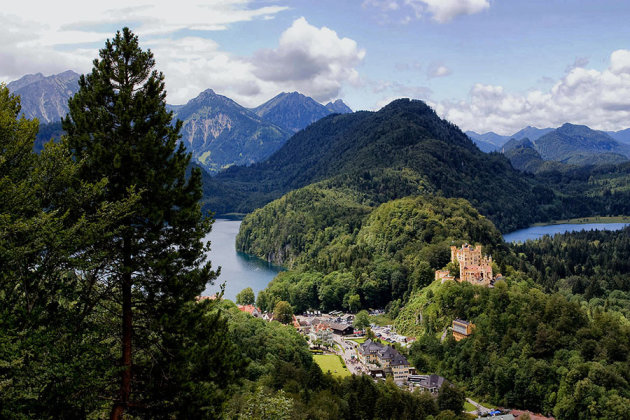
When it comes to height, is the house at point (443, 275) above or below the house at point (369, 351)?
above

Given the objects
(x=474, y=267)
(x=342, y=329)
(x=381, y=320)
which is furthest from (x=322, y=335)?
(x=474, y=267)

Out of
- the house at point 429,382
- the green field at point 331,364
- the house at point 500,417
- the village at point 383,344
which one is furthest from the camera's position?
the green field at point 331,364

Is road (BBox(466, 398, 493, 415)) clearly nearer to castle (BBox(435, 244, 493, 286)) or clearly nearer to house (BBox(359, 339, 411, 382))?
house (BBox(359, 339, 411, 382))

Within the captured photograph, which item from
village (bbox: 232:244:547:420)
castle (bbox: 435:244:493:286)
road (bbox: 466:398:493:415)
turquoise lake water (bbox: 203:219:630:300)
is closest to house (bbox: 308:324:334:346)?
village (bbox: 232:244:547:420)

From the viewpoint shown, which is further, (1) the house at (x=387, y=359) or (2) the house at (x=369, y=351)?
(2) the house at (x=369, y=351)

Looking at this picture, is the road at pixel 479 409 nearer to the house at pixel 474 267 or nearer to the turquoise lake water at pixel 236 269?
the house at pixel 474 267

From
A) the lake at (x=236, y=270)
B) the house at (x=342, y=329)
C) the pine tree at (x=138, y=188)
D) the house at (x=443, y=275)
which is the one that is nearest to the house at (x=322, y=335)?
the house at (x=342, y=329)
